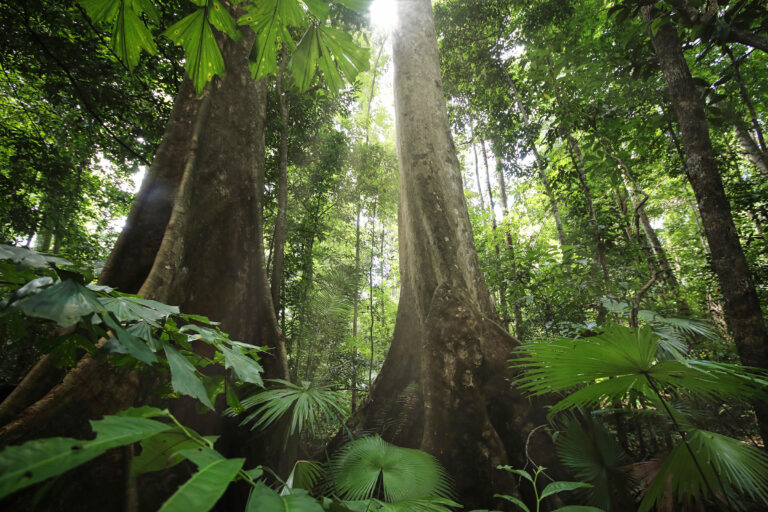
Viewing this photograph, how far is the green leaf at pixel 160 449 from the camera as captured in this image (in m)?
0.55

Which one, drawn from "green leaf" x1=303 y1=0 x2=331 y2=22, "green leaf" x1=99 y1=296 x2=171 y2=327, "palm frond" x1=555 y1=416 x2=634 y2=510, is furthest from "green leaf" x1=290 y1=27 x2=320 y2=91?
"palm frond" x1=555 y1=416 x2=634 y2=510

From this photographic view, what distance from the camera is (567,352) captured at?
113cm

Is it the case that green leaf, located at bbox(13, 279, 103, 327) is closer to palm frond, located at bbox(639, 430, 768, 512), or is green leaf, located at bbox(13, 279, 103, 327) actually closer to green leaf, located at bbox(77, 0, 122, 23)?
green leaf, located at bbox(77, 0, 122, 23)

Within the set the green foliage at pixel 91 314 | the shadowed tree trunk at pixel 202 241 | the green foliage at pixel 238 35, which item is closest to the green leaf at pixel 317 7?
the green foliage at pixel 238 35

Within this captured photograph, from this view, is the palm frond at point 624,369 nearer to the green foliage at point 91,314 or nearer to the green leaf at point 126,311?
the green foliage at point 91,314

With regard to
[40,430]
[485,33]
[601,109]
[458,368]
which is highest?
[485,33]

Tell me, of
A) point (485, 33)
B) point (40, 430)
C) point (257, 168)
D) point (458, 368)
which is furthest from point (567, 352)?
point (485, 33)

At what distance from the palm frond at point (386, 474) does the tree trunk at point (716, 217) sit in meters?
2.26

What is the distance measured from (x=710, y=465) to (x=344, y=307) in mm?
4388

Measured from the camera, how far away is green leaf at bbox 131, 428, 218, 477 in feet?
1.82

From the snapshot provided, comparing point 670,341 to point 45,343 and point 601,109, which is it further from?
point 601,109

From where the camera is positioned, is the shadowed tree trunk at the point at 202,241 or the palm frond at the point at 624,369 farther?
the shadowed tree trunk at the point at 202,241

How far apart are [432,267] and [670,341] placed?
1.70 meters

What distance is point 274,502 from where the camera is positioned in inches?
18.7
